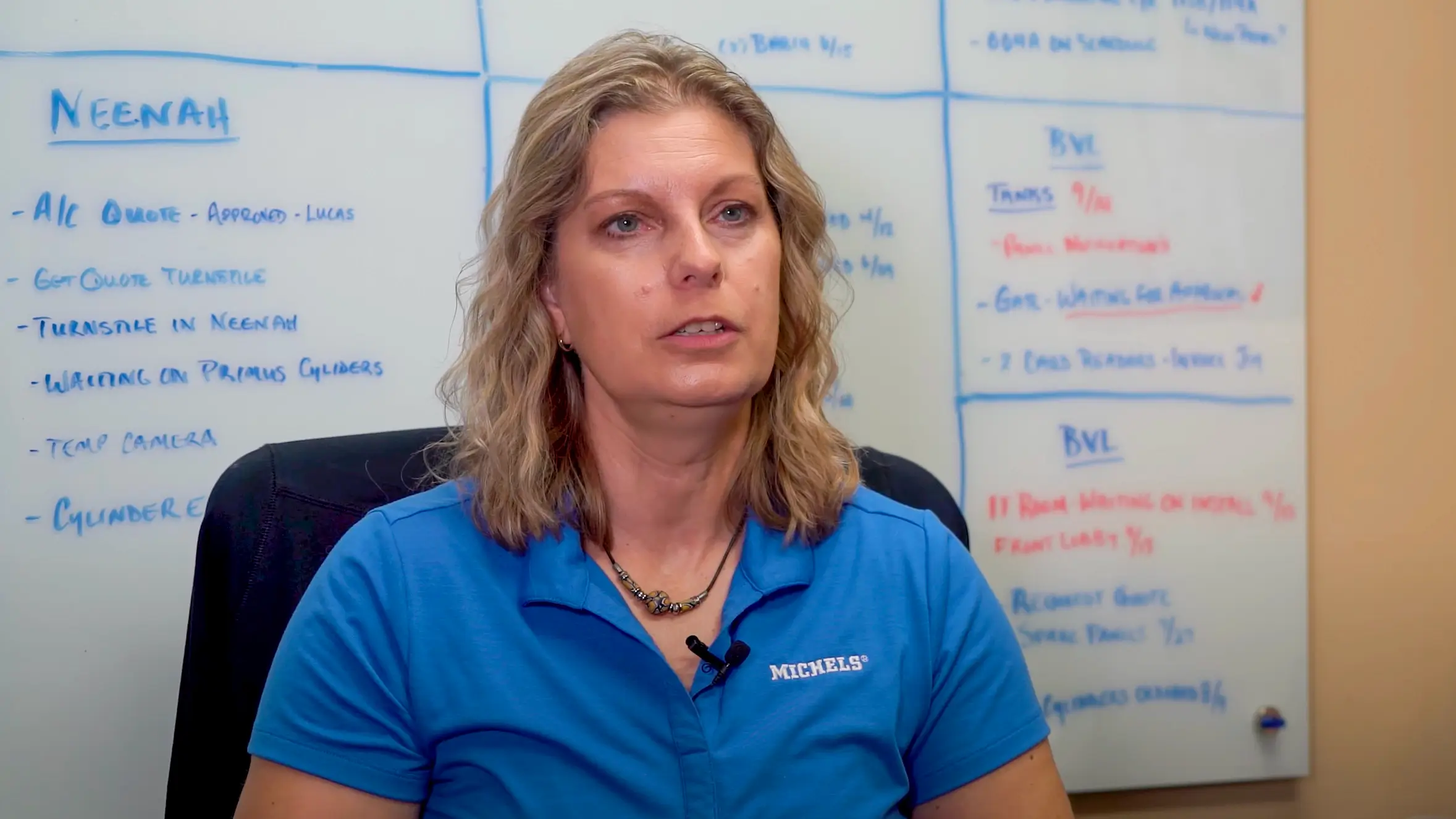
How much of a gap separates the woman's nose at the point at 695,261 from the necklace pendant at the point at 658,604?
12.6 inches

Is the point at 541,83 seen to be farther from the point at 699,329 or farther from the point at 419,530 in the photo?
the point at 419,530

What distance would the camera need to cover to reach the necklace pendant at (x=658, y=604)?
113 cm

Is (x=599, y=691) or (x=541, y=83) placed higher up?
(x=541, y=83)

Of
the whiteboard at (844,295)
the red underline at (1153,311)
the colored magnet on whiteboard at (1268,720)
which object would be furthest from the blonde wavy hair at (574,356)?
the colored magnet on whiteboard at (1268,720)

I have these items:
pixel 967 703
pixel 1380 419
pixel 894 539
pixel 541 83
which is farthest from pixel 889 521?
pixel 1380 419

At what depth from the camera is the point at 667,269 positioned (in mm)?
1098

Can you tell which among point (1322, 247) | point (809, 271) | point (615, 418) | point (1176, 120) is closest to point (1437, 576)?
point (1322, 247)

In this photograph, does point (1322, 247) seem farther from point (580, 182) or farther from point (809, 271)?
point (580, 182)

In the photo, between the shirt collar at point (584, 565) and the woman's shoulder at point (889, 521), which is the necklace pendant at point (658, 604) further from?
the woman's shoulder at point (889, 521)

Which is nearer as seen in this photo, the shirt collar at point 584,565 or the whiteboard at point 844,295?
the shirt collar at point 584,565

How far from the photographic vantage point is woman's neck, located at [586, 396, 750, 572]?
1.17 m

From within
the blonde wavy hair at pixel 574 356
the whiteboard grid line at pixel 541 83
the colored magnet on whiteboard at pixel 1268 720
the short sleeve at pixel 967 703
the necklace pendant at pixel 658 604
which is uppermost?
the whiteboard grid line at pixel 541 83

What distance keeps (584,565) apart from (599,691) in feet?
0.42

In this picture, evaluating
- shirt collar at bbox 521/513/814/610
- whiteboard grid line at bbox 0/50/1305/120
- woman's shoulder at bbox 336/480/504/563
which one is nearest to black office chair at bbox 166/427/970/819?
woman's shoulder at bbox 336/480/504/563
